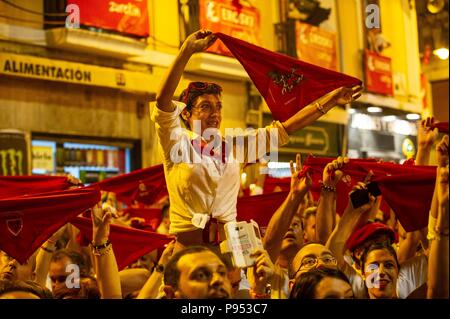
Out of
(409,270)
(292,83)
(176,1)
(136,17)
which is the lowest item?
(409,270)

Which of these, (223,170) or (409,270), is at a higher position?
(223,170)

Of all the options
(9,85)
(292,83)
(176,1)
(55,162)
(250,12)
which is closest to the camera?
(292,83)

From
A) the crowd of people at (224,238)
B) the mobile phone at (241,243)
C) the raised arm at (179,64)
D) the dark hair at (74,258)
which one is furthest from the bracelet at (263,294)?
the dark hair at (74,258)

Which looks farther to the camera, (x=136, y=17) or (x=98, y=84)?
(x=98, y=84)

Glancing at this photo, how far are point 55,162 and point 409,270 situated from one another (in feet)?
17.8

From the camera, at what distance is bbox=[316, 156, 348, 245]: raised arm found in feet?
12.6

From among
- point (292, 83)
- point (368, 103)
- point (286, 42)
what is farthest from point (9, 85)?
point (292, 83)

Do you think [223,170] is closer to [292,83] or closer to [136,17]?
[292,83]

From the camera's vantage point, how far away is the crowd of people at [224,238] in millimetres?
2727

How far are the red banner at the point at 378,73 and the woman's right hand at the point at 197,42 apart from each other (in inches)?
168

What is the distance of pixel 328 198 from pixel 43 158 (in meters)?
5.10

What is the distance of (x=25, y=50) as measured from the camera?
8141 mm

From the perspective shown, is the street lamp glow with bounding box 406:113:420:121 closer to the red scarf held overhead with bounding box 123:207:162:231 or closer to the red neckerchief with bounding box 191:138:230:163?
the red scarf held overhead with bounding box 123:207:162:231

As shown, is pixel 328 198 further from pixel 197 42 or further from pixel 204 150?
pixel 197 42
